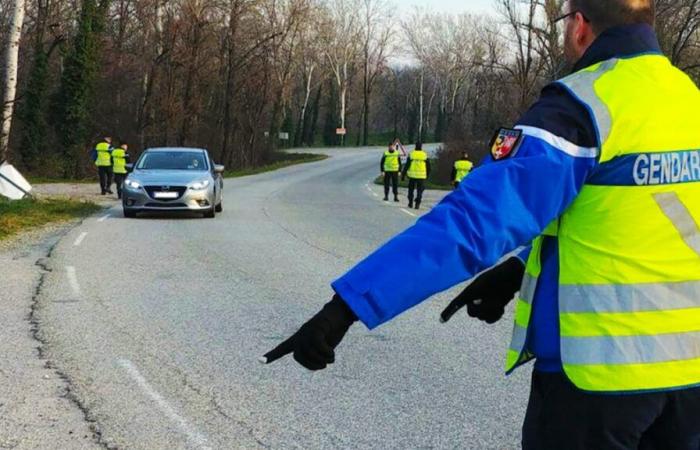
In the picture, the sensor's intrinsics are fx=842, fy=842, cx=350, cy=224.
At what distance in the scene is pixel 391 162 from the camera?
2705cm

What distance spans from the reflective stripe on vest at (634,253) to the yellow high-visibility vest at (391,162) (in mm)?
25015

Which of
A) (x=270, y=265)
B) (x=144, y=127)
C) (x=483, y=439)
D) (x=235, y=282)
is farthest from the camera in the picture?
(x=144, y=127)

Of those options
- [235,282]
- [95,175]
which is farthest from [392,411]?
[95,175]

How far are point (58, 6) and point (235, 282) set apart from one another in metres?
41.3

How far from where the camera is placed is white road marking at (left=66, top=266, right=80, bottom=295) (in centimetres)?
912

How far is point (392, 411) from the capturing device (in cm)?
504

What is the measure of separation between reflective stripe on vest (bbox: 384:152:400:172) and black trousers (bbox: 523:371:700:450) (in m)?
25.0

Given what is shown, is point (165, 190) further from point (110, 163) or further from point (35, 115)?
point (35, 115)

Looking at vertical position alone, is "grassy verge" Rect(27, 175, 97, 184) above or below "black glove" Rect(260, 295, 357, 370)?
below

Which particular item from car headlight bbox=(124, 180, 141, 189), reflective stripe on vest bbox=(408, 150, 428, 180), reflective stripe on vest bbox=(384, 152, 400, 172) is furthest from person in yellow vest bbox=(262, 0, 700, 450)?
reflective stripe on vest bbox=(384, 152, 400, 172)

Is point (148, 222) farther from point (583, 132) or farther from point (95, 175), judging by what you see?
point (95, 175)

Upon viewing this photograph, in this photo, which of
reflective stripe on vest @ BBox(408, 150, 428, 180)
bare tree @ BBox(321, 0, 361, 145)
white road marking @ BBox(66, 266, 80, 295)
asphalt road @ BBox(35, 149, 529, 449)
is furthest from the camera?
bare tree @ BBox(321, 0, 361, 145)

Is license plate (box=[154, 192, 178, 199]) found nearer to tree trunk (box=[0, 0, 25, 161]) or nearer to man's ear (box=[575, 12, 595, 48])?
tree trunk (box=[0, 0, 25, 161])

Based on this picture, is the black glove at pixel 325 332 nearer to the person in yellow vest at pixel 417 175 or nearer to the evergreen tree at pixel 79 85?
the person in yellow vest at pixel 417 175
